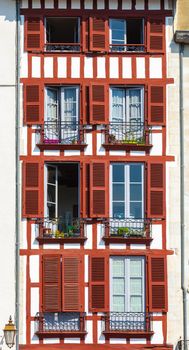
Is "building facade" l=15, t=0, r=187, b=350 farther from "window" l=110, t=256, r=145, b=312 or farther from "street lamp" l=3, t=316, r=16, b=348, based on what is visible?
"street lamp" l=3, t=316, r=16, b=348

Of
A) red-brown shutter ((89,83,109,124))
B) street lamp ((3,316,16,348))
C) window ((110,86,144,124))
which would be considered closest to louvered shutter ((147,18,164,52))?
window ((110,86,144,124))

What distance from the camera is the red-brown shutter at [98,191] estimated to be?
1428 inches

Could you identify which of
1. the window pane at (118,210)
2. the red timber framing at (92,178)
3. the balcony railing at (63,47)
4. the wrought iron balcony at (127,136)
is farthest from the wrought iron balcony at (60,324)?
the balcony railing at (63,47)

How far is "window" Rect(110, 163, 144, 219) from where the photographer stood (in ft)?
120

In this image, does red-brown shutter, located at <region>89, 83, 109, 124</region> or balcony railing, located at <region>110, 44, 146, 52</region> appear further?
balcony railing, located at <region>110, 44, 146, 52</region>

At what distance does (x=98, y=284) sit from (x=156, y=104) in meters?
5.71

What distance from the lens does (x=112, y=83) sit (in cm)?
3703

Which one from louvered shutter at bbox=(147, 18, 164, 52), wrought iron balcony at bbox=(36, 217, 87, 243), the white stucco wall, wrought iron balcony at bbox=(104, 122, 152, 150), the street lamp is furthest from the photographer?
louvered shutter at bbox=(147, 18, 164, 52)

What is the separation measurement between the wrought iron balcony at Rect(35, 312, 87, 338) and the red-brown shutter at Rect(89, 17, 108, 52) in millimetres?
8073

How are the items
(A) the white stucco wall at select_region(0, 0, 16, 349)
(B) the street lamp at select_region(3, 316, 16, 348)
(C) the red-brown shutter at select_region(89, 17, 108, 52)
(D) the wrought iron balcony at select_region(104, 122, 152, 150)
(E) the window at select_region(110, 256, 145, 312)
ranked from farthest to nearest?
(C) the red-brown shutter at select_region(89, 17, 108, 52) → (D) the wrought iron balcony at select_region(104, 122, 152, 150) → (E) the window at select_region(110, 256, 145, 312) → (A) the white stucco wall at select_region(0, 0, 16, 349) → (B) the street lamp at select_region(3, 316, 16, 348)

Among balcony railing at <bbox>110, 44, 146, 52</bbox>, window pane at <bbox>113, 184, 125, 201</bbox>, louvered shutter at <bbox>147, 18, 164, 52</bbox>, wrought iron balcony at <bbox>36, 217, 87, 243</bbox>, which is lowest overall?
wrought iron balcony at <bbox>36, 217, 87, 243</bbox>

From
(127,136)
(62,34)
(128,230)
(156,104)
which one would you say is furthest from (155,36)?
(128,230)

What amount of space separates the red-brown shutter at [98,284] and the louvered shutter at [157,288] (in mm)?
1315

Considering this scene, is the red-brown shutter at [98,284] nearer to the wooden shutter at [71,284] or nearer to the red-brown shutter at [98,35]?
the wooden shutter at [71,284]
